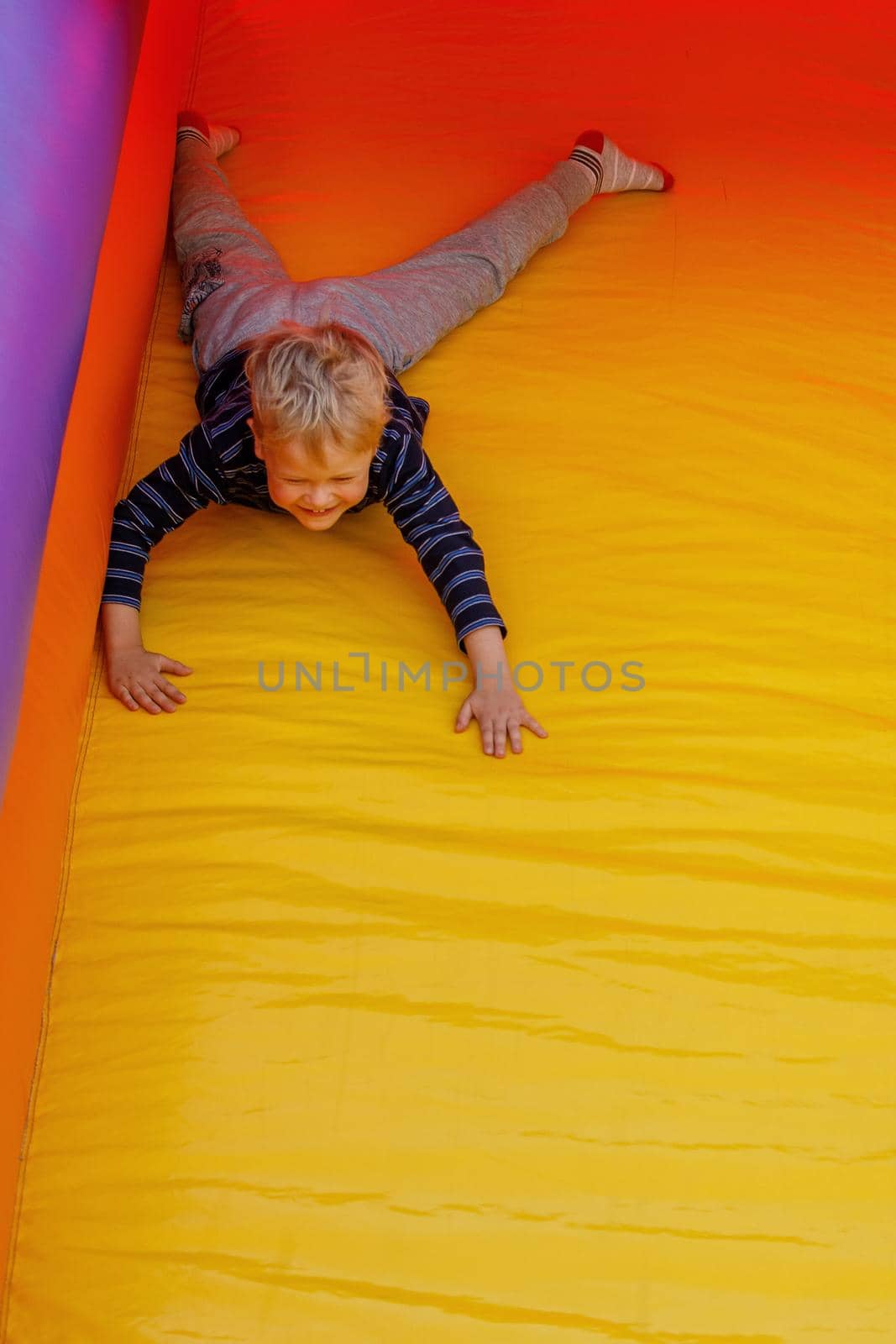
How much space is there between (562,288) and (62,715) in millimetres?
925

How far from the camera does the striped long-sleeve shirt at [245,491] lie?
1.23 meters

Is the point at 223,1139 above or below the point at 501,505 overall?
below

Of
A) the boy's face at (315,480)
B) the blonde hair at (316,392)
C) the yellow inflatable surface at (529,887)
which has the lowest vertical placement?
the yellow inflatable surface at (529,887)

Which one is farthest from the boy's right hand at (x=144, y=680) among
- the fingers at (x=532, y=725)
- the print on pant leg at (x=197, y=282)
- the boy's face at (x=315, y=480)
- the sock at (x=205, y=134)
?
the sock at (x=205, y=134)

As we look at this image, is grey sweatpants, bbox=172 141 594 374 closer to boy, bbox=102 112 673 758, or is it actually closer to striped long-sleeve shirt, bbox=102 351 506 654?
boy, bbox=102 112 673 758

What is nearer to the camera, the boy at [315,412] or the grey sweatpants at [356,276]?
the boy at [315,412]

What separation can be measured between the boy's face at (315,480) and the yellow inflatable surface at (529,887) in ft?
0.39

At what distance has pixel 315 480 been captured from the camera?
→ 114 centimetres

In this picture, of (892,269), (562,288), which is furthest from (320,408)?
(892,269)

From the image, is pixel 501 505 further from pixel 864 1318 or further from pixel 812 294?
pixel 864 1318

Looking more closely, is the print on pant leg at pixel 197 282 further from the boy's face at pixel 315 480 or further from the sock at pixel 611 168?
the sock at pixel 611 168

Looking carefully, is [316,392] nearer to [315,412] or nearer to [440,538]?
[315,412]

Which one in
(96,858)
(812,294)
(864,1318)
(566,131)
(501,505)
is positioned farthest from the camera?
(566,131)

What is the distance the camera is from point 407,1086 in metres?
0.95
